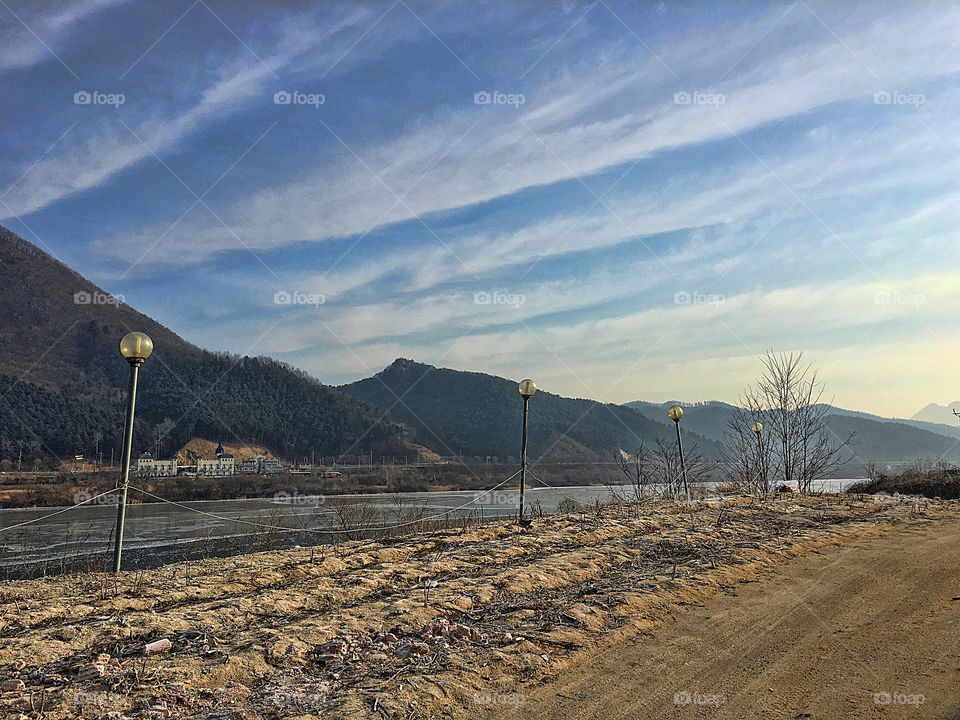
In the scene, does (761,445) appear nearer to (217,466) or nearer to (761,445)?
(761,445)

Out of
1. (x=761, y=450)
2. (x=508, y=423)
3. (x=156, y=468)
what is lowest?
(x=156, y=468)

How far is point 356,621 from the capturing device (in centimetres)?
505

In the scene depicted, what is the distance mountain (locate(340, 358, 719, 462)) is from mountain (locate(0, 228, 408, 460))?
19.8m

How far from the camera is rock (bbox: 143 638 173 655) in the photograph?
431 cm

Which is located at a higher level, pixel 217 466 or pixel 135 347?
pixel 135 347

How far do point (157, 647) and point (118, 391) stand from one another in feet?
382

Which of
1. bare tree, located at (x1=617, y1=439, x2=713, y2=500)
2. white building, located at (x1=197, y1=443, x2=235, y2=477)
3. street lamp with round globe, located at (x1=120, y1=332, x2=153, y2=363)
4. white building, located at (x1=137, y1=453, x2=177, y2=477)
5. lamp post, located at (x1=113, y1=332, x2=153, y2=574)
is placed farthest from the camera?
white building, located at (x1=197, y1=443, x2=235, y2=477)

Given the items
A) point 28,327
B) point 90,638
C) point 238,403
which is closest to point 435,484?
point 238,403

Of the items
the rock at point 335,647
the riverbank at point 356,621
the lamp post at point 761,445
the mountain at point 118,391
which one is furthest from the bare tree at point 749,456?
the mountain at point 118,391

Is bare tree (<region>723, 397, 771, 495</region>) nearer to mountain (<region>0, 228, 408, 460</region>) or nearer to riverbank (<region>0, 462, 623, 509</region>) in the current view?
riverbank (<region>0, 462, 623, 509</region>)

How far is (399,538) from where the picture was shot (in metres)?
9.31

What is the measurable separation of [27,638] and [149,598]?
1.24 meters

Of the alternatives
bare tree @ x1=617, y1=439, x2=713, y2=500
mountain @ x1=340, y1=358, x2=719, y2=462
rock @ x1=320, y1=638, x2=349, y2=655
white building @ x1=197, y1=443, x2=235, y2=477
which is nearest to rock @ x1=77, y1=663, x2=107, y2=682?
rock @ x1=320, y1=638, x2=349, y2=655

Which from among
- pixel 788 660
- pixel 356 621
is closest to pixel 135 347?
pixel 356 621
